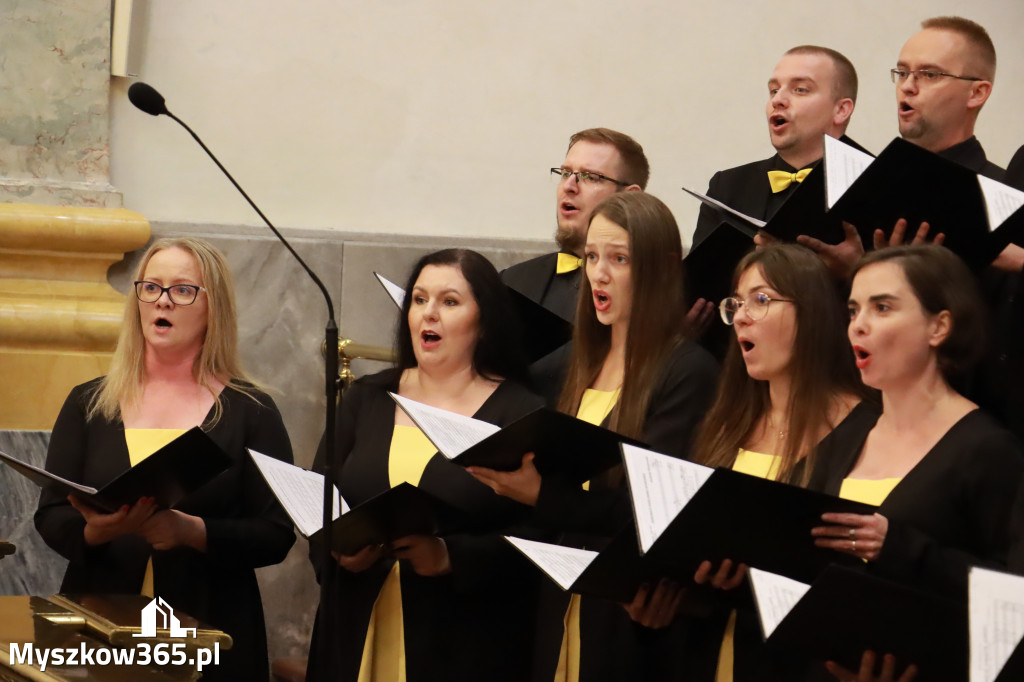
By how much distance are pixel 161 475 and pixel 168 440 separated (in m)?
0.48

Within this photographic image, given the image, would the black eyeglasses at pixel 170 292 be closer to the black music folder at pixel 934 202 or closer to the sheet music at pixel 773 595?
the black music folder at pixel 934 202

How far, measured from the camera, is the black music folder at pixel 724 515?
2.14 meters

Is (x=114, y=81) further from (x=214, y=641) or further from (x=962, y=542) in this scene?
(x=962, y=542)

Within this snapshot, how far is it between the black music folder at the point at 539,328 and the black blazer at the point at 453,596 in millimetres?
→ 458

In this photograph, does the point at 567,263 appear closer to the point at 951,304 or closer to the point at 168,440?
the point at 168,440

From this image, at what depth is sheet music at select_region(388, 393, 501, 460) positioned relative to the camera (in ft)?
8.12

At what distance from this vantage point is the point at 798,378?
2.69 m

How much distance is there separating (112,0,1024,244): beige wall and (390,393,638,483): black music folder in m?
2.25

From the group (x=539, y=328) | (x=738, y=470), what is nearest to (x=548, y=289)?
(x=539, y=328)

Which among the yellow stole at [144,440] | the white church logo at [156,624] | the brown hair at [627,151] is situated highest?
the brown hair at [627,151]

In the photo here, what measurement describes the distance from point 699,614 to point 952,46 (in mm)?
1614

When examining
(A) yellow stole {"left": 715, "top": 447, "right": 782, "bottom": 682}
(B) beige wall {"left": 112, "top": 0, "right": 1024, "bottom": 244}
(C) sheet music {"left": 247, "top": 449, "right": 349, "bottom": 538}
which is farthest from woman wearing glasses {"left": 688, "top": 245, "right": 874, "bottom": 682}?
(B) beige wall {"left": 112, "top": 0, "right": 1024, "bottom": 244}

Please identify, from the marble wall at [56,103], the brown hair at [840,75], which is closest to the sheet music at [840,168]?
the brown hair at [840,75]

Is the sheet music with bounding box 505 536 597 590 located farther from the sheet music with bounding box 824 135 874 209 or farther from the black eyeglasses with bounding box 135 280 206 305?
the black eyeglasses with bounding box 135 280 206 305
